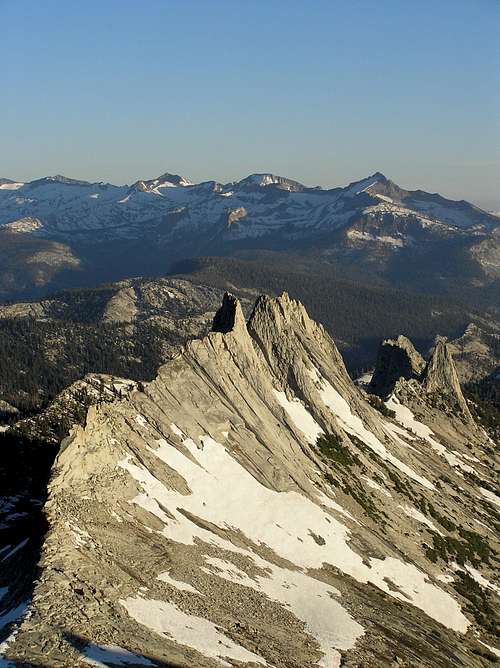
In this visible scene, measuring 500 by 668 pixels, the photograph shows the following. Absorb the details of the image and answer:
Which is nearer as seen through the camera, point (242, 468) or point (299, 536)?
point (299, 536)

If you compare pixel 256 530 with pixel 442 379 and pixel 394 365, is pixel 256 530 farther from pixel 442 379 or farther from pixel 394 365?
pixel 394 365

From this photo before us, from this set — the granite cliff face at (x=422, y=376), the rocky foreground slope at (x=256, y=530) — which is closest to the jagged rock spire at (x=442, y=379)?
the granite cliff face at (x=422, y=376)

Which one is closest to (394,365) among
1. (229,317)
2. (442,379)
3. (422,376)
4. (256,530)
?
(422,376)

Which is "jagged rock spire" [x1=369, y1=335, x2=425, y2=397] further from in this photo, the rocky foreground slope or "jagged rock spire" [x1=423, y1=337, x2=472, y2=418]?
the rocky foreground slope

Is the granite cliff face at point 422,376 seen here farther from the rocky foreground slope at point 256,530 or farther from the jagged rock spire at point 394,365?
the rocky foreground slope at point 256,530

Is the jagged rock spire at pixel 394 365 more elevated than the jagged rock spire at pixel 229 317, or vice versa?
Result: the jagged rock spire at pixel 229 317

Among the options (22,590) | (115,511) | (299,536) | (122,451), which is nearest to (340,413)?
(299,536)

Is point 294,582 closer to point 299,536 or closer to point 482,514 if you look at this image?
point 299,536
